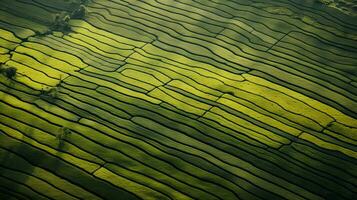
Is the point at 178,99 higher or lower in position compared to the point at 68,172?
higher

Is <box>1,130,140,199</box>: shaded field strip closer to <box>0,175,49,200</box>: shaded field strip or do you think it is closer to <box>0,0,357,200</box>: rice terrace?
<box>0,0,357,200</box>: rice terrace

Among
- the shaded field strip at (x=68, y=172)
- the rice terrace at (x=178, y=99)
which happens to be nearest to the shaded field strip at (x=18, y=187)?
the rice terrace at (x=178, y=99)

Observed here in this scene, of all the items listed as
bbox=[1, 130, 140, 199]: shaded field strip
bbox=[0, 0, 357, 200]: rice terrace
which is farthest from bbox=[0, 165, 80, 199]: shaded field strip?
bbox=[1, 130, 140, 199]: shaded field strip

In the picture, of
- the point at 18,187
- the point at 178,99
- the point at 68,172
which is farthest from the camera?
the point at 178,99

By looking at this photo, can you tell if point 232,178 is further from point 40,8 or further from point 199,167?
point 40,8

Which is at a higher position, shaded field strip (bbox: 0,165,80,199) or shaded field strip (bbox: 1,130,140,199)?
shaded field strip (bbox: 1,130,140,199)

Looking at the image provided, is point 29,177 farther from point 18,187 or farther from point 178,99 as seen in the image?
point 178,99

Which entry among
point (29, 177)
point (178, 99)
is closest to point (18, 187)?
point (29, 177)

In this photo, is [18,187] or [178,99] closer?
[18,187]

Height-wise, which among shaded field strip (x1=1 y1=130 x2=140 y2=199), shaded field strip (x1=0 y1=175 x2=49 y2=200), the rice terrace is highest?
the rice terrace

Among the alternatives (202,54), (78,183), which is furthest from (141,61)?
(78,183)
